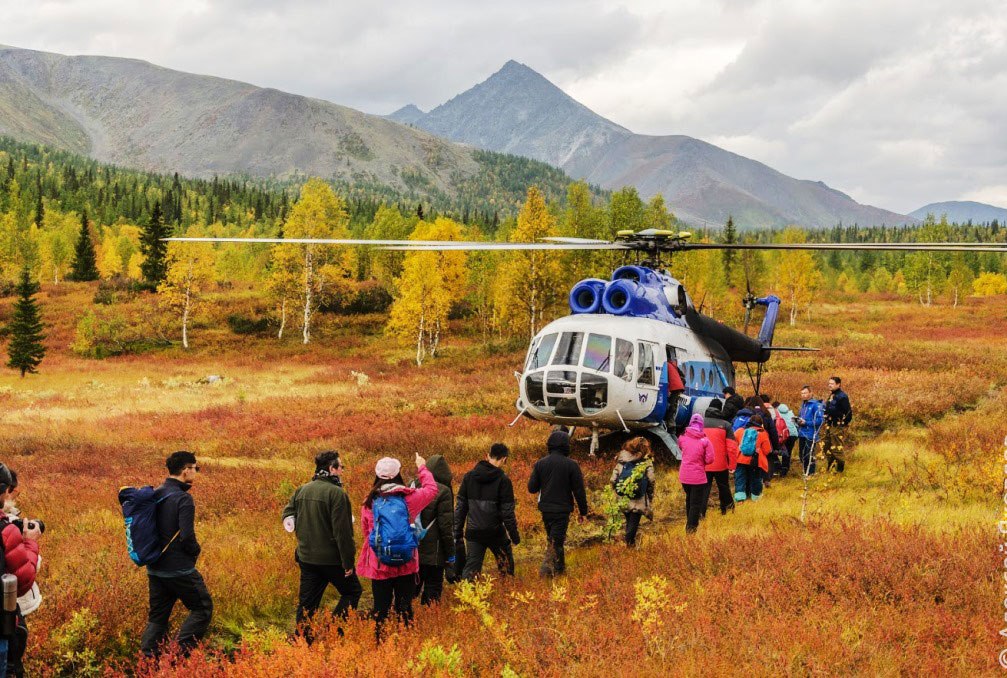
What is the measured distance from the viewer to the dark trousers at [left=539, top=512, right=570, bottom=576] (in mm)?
8102

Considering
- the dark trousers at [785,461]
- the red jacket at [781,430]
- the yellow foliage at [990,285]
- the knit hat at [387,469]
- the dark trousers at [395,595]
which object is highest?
the yellow foliage at [990,285]

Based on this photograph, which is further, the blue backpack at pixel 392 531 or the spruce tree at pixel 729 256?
the spruce tree at pixel 729 256

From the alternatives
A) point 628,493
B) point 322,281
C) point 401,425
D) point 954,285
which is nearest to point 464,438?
point 401,425

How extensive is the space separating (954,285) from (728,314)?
28748 mm

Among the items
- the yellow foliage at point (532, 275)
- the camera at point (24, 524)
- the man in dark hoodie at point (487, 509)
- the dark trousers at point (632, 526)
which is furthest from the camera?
the yellow foliage at point (532, 275)

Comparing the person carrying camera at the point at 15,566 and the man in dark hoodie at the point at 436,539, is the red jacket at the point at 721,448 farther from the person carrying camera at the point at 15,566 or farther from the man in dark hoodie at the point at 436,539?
the person carrying camera at the point at 15,566

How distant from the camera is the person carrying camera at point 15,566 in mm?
5016

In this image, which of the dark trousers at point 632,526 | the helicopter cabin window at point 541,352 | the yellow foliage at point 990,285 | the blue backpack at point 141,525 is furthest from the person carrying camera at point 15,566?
the yellow foliage at point 990,285

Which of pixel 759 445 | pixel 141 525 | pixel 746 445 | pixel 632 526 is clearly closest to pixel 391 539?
pixel 141 525

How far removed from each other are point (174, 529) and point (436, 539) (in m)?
2.48

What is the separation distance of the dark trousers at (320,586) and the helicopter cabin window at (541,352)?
7.02m

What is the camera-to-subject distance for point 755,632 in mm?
5492

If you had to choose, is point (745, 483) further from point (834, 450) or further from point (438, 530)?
point (438, 530)

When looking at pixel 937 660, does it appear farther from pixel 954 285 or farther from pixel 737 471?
pixel 954 285
